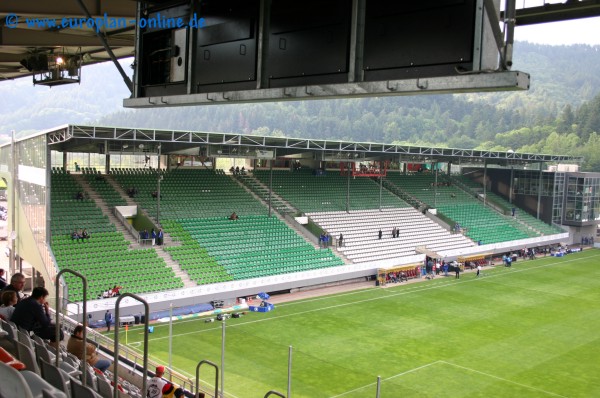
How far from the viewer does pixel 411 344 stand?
23.2m

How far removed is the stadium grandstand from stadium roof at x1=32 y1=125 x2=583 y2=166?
0.28ft

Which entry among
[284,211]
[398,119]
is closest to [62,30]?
[284,211]

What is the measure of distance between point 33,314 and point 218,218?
1018 inches

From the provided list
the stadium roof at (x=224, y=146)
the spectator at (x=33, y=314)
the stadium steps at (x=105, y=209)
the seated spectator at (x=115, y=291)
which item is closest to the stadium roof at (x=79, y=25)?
the spectator at (x=33, y=314)

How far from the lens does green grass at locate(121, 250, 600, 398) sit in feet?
61.2

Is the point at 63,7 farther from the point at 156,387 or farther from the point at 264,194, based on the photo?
the point at 264,194

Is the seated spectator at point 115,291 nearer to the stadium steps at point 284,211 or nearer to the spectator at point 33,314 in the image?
the stadium steps at point 284,211

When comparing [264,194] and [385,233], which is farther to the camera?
[385,233]

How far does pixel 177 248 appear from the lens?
2956 centimetres

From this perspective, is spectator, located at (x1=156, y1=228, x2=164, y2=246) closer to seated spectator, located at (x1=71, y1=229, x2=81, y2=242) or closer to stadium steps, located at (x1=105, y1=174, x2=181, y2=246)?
stadium steps, located at (x1=105, y1=174, x2=181, y2=246)

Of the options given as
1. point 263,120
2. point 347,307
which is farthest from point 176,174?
point 263,120

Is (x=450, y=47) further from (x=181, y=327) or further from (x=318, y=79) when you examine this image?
(x=181, y=327)

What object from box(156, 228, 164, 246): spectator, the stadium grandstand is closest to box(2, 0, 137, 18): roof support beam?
the stadium grandstand

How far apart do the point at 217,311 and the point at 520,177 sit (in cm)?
3891
